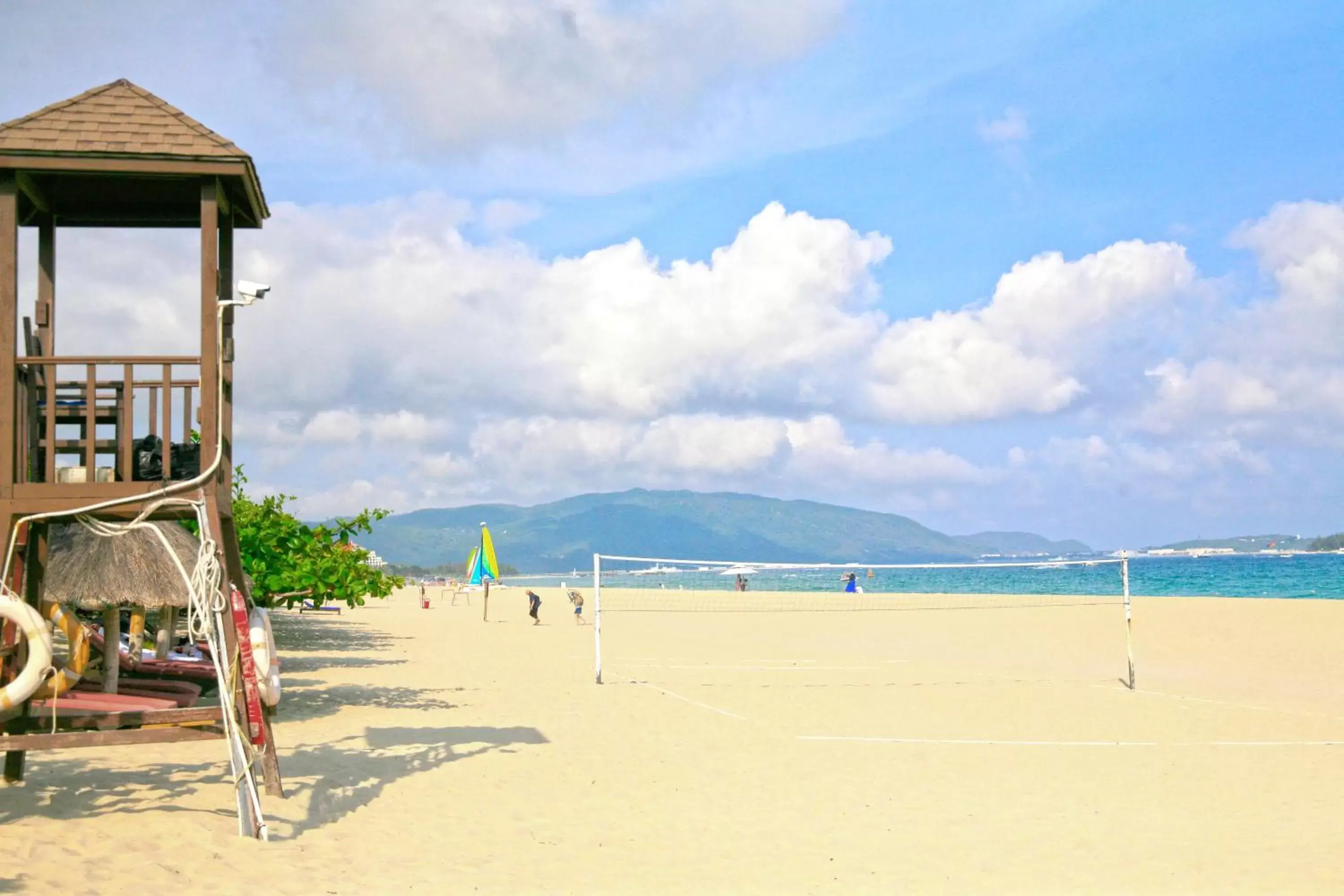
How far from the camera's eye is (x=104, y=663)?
11.0 metres

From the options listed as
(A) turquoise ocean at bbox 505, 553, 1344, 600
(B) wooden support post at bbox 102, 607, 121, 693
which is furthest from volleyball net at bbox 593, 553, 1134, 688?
(B) wooden support post at bbox 102, 607, 121, 693

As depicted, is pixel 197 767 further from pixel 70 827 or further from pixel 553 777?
pixel 553 777

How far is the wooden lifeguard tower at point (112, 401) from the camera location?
718 centimetres

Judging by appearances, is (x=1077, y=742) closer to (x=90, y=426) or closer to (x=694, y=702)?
(x=694, y=702)

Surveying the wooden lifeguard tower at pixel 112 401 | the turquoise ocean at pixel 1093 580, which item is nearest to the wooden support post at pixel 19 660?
the wooden lifeguard tower at pixel 112 401

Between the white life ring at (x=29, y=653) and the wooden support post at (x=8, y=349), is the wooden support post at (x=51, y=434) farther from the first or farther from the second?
the white life ring at (x=29, y=653)

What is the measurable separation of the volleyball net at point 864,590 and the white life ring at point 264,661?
6232 mm

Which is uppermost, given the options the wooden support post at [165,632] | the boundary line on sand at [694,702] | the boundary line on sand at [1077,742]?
the wooden support post at [165,632]

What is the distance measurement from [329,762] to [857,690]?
319 inches

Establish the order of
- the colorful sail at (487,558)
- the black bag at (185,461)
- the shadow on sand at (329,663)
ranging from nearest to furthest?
the black bag at (185,461) < the shadow on sand at (329,663) < the colorful sail at (487,558)

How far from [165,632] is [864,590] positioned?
59113 mm

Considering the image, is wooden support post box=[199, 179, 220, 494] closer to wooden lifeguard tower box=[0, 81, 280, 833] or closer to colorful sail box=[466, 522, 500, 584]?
wooden lifeguard tower box=[0, 81, 280, 833]

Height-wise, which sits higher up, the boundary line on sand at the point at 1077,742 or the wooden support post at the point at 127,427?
the wooden support post at the point at 127,427

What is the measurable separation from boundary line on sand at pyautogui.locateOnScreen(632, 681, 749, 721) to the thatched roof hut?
18.6ft
